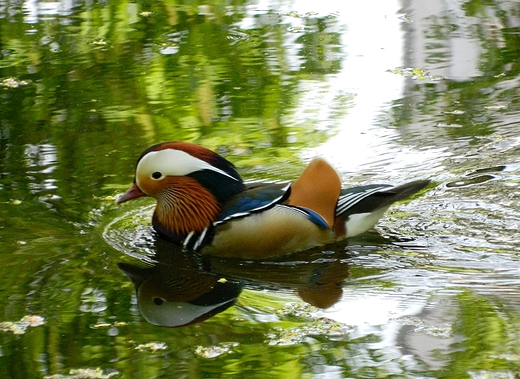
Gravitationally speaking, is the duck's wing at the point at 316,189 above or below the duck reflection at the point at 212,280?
above

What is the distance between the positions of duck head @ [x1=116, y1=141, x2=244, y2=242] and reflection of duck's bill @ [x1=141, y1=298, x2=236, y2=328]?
944mm

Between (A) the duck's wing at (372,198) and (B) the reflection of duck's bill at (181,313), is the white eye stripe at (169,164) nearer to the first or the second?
(A) the duck's wing at (372,198)

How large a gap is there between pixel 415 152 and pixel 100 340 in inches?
133

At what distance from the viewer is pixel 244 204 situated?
6051mm

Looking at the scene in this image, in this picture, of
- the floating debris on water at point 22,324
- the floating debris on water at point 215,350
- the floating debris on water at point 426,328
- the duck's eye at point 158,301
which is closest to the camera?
the floating debris on water at point 215,350

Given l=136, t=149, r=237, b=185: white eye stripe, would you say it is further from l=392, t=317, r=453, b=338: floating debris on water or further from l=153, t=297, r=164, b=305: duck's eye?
l=392, t=317, r=453, b=338: floating debris on water

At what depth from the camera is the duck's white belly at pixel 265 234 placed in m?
5.96

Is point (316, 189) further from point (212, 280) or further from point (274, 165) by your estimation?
point (274, 165)

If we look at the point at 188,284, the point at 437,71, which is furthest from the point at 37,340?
the point at 437,71

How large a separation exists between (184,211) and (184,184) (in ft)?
0.65

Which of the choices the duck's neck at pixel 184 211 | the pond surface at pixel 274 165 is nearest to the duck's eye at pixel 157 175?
the duck's neck at pixel 184 211

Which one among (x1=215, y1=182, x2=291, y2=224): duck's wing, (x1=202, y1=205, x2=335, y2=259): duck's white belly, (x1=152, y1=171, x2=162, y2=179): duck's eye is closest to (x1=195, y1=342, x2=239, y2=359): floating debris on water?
(x1=202, y1=205, x2=335, y2=259): duck's white belly

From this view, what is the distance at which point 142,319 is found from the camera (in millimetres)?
5168

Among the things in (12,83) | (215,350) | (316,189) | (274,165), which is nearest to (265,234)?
(316,189)
